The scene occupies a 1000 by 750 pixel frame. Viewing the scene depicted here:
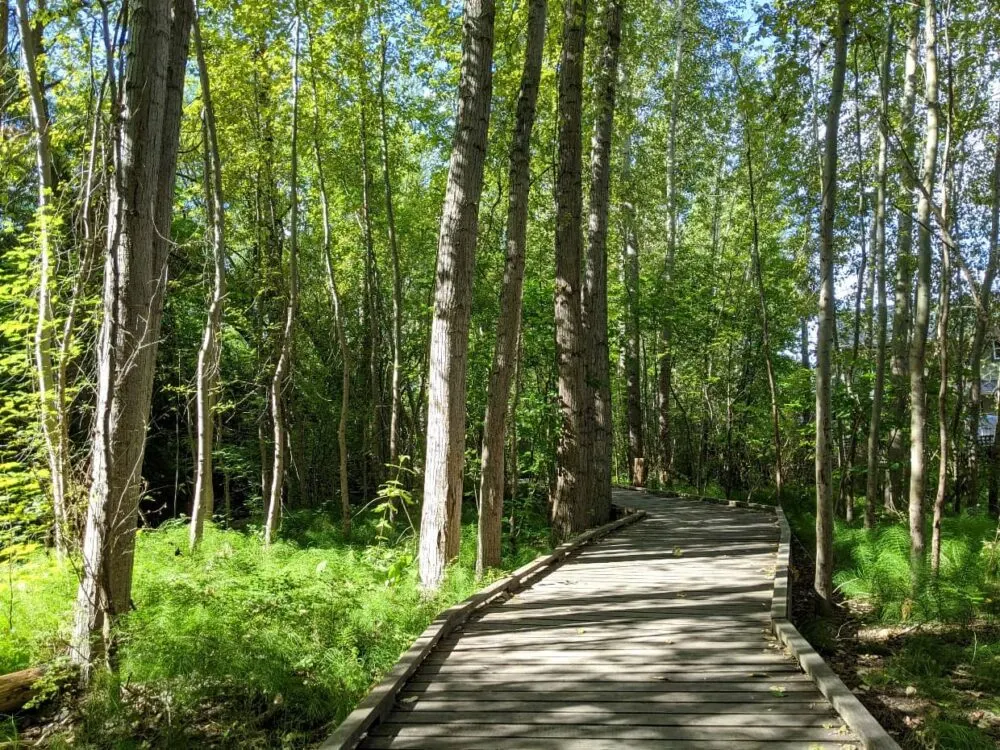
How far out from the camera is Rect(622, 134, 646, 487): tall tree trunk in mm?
19109

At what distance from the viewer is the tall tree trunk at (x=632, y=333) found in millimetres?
19109

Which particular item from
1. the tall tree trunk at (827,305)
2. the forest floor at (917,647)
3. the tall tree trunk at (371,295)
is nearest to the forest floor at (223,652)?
the tall tree trunk at (827,305)

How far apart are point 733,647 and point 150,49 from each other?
6485 mm

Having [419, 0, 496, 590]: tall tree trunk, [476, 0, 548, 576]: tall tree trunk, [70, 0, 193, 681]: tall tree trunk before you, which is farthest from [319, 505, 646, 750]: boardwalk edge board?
[70, 0, 193, 681]: tall tree trunk

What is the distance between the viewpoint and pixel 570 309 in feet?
39.4

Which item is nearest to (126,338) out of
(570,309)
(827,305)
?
(827,305)

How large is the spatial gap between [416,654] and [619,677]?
1452 mm

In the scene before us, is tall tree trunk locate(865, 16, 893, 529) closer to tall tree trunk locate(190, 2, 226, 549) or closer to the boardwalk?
the boardwalk

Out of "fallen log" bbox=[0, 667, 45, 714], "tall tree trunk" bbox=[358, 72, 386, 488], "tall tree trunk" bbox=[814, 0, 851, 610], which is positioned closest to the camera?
"fallen log" bbox=[0, 667, 45, 714]

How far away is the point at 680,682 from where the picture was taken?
489cm

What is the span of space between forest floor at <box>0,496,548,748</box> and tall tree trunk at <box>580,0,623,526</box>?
16.1 feet

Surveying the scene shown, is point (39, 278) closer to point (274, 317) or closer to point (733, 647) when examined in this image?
point (733, 647)

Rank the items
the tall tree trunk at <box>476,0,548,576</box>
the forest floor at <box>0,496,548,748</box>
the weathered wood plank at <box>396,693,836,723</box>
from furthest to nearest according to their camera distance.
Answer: the tall tree trunk at <box>476,0,548,576</box> → the forest floor at <box>0,496,548,748</box> → the weathered wood plank at <box>396,693,836,723</box>

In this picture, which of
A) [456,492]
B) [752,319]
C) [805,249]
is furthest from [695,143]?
[456,492]
